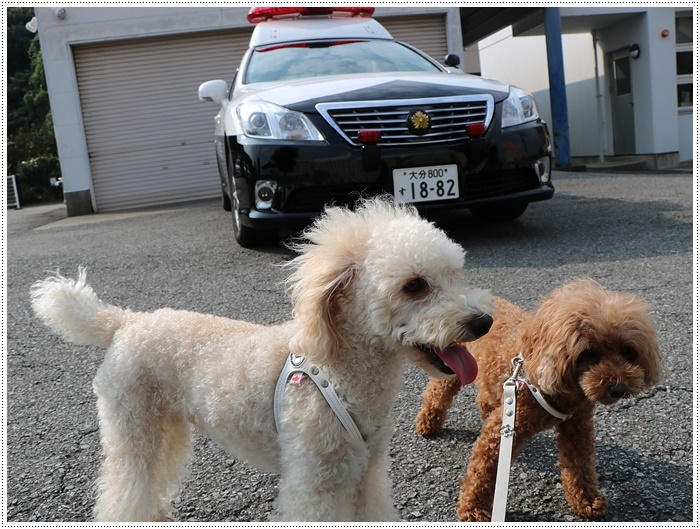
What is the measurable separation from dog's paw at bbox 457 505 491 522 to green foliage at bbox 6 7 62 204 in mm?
19816

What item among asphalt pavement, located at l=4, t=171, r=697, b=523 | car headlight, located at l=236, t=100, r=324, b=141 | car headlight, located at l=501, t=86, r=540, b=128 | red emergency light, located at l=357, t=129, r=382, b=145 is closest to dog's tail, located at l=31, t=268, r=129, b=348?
asphalt pavement, located at l=4, t=171, r=697, b=523

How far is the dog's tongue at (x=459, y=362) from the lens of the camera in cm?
163

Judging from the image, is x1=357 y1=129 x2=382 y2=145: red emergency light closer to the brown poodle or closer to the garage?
the brown poodle

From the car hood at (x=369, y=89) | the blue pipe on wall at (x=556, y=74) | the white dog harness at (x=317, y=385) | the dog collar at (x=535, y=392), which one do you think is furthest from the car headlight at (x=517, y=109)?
the blue pipe on wall at (x=556, y=74)

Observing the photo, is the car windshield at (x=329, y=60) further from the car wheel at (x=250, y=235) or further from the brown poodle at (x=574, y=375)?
the brown poodle at (x=574, y=375)

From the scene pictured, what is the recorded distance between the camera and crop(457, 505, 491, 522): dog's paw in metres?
1.99

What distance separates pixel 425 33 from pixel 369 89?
255 inches

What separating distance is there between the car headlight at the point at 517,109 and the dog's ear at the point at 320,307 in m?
3.31

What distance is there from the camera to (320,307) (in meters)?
1.67

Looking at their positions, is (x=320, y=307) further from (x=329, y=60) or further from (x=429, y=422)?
(x=329, y=60)

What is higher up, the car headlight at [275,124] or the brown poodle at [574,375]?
the car headlight at [275,124]

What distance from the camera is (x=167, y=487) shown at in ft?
6.95

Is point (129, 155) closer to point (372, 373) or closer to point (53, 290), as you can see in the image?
point (53, 290)

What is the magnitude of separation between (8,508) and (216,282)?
8.38 ft
